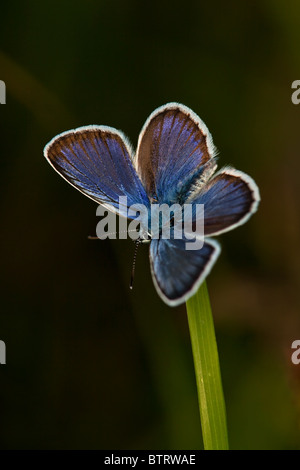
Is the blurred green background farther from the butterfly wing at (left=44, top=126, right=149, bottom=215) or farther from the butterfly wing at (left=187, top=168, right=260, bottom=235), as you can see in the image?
the butterfly wing at (left=187, top=168, right=260, bottom=235)

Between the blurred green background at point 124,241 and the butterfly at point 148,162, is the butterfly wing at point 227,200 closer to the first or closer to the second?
the butterfly at point 148,162

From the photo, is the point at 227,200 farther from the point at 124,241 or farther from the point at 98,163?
the point at 124,241

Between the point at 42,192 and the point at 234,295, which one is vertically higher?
the point at 42,192

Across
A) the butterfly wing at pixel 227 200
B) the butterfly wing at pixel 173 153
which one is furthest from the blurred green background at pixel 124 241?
the butterfly wing at pixel 227 200

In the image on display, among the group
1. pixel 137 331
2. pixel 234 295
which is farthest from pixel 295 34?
pixel 137 331

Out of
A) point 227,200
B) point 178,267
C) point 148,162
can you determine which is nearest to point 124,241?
point 148,162
